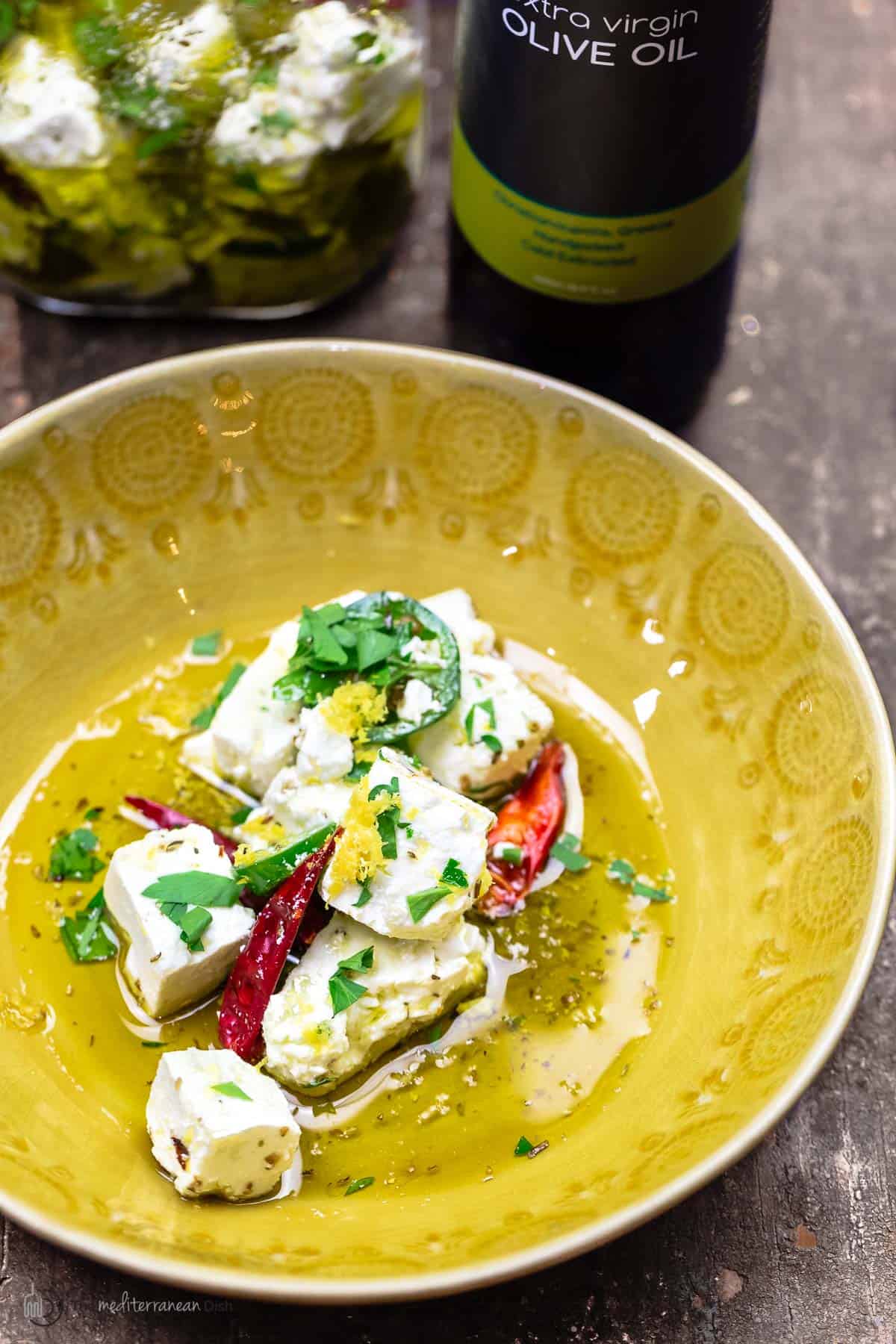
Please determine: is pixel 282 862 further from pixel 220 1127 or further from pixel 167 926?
pixel 220 1127

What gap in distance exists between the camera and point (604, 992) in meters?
1.69

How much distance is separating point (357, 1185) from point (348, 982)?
0.21m

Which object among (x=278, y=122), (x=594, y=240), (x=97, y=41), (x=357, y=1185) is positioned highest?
(x=97, y=41)

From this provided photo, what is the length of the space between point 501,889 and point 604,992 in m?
0.17

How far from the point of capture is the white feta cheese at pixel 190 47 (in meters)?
1.93

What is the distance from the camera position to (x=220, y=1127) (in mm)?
1419

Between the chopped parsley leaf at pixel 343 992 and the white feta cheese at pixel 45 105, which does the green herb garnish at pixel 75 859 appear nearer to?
the chopped parsley leaf at pixel 343 992

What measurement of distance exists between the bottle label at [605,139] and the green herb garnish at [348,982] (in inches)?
38.3

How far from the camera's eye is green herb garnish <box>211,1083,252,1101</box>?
1457 millimetres

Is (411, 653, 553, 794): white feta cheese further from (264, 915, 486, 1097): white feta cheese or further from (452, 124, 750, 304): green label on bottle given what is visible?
→ (452, 124, 750, 304): green label on bottle

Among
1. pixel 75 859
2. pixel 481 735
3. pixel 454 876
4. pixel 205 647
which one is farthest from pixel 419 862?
pixel 205 647

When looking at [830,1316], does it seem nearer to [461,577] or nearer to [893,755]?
[893,755]

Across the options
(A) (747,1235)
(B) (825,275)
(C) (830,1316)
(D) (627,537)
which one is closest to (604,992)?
(A) (747,1235)

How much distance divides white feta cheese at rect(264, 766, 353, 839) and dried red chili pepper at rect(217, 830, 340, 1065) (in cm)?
5
